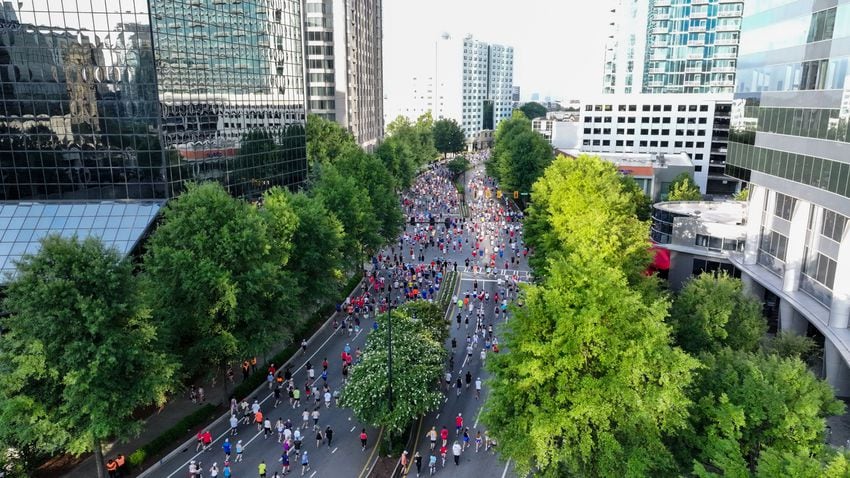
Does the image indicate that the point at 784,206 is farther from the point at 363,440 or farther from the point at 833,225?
the point at 363,440

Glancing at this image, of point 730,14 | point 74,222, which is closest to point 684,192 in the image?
point 730,14

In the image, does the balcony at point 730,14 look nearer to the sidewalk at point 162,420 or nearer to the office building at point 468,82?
the sidewalk at point 162,420

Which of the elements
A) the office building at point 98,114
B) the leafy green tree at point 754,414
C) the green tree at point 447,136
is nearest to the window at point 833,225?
the leafy green tree at point 754,414

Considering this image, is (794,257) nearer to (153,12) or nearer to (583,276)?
(583,276)

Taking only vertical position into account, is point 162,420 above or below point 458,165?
below

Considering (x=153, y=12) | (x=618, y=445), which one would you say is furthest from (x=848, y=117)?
(x=153, y=12)
